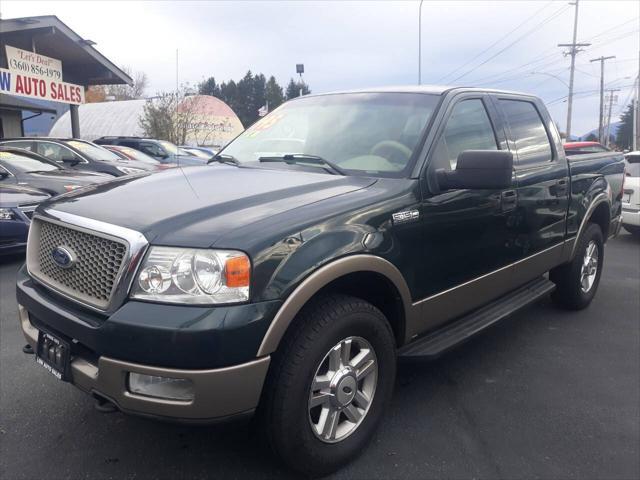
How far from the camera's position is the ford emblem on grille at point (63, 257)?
2.44m

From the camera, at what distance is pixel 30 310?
2.66m

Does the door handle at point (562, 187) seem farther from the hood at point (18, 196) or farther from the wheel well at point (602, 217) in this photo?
the hood at point (18, 196)

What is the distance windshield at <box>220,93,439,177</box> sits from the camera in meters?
3.18

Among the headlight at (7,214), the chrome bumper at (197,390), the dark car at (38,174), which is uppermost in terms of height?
the dark car at (38,174)

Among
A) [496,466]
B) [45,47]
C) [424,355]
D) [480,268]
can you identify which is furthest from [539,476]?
[45,47]

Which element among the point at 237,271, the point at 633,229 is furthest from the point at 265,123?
the point at 633,229

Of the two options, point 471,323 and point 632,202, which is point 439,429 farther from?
point 632,202

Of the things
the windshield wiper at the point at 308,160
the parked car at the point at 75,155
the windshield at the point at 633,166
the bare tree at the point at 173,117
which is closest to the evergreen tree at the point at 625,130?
the bare tree at the point at 173,117

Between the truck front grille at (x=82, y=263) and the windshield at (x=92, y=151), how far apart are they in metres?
8.47

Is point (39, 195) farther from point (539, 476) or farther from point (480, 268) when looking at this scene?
point (539, 476)

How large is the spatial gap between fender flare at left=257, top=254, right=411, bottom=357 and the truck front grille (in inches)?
26.0

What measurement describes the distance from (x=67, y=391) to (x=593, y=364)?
3.66 m

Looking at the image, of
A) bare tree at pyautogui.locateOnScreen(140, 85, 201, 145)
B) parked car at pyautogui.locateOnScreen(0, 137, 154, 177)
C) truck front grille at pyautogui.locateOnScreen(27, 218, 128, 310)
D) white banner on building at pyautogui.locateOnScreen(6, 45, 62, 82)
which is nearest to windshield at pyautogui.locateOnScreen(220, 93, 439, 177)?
truck front grille at pyautogui.locateOnScreen(27, 218, 128, 310)

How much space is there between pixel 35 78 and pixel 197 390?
14.6 m
